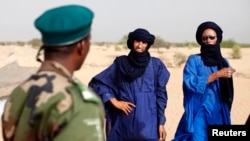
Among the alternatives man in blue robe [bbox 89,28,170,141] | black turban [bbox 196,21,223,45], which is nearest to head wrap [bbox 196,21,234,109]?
black turban [bbox 196,21,223,45]

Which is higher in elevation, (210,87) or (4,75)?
(210,87)

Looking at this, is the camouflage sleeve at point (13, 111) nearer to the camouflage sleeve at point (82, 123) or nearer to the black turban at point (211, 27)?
the camouflage sleeve at point (82, 123)

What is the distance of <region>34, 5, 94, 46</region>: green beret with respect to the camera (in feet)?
7.62

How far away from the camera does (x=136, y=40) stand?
18.7 ft

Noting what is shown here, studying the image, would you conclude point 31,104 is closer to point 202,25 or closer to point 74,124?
point 74,124

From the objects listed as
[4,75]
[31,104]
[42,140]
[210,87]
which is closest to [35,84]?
[31,104]

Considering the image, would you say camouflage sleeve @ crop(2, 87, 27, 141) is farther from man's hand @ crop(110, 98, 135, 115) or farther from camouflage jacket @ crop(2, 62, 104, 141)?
man's hand @ crop(110, 98, 135, 115)

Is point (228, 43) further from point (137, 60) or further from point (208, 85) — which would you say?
point (137, 60)

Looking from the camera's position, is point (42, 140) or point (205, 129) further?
point (205, 129)

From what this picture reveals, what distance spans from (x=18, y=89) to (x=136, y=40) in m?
3.40

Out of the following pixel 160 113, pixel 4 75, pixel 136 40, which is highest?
pixel 136 40

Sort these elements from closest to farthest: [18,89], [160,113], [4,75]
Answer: [18,89] → [160,113] → [4,75]

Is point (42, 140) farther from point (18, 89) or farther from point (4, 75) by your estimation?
point (4, 75)

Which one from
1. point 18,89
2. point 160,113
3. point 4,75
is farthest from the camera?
point 4,75
